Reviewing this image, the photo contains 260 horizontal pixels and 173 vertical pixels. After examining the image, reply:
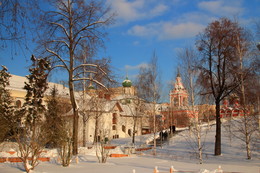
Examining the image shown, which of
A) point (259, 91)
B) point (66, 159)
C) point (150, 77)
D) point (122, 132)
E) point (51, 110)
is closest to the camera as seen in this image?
point (66, 159)

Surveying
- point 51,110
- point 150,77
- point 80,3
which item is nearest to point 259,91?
point 150,77

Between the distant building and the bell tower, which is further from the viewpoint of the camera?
the bell tower

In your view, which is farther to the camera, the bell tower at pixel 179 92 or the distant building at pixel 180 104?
the bell tower at pixel 179 92

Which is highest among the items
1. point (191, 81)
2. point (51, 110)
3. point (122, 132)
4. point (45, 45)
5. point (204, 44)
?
point (204, 44)

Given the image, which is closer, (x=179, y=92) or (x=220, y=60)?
(x=220, y=60)

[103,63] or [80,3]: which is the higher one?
[80,3]

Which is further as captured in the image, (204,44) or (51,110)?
(51,110)

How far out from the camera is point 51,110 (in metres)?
32.3

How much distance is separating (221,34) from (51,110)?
2259 cm

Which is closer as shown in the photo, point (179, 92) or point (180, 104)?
point (180, 104)

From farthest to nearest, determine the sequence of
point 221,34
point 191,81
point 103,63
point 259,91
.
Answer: point 259,91
point 221,34
point 191,81
point 103,63

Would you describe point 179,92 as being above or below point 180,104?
above

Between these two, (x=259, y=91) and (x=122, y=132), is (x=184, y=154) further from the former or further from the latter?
(x=122, y=132)

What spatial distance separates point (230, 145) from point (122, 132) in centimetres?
3544
